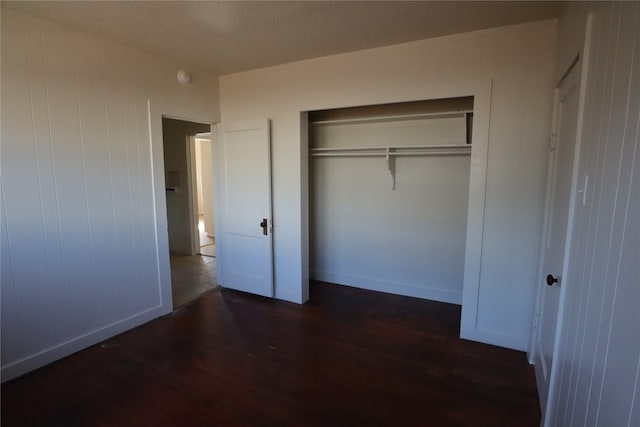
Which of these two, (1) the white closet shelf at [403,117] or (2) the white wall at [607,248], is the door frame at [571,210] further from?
(1) the white closet shelf at [403,117]

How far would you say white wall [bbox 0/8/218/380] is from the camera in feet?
7.62

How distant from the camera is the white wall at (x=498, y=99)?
2514 millimetres

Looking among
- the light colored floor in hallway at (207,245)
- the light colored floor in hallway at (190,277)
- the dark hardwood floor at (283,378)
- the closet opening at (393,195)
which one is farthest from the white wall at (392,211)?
the light colored floor in hallway at (207,245)

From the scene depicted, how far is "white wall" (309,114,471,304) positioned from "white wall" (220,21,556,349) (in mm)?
747

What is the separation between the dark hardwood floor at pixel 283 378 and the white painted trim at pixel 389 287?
0.45 metres

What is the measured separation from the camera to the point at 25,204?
2.36m

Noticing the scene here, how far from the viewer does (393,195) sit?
387cm

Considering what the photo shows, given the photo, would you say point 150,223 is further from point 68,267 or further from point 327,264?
point 327,264

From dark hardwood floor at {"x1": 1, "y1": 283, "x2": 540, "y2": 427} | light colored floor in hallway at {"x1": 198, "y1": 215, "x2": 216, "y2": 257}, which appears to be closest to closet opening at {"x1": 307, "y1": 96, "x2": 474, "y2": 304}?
dark hardwood floor at {"x1": 1, "y1": 283, "x2": 540, "y2": 427}

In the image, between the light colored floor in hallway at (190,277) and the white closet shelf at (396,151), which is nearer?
the white closet shelf at (396,151)

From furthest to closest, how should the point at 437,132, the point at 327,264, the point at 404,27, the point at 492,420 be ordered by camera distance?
the point at 327,264 < the point at 437,132 < the point at 404,27 < the point at 492,420

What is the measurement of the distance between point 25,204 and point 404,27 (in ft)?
9.94

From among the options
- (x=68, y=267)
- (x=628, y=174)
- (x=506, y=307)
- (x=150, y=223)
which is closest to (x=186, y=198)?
(x=150, y=223)

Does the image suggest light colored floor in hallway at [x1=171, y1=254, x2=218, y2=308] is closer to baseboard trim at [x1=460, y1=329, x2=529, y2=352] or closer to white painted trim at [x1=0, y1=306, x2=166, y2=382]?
white painted trim at [x1=0, y1=306, x2=166, y2=382]
